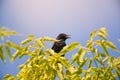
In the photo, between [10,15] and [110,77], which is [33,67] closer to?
[110,77]

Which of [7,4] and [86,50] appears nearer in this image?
[86,50]

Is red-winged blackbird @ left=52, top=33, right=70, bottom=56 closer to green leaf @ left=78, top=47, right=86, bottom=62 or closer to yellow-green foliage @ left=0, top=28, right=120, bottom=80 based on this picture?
yellow-green foliage @ left=0, top=28, right=120, bottom=80

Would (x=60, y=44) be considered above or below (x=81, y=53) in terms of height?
below

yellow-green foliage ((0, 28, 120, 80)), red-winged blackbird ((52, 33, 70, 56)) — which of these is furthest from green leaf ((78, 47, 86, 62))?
red-winged blackbird ((52, 33, 70, 56))

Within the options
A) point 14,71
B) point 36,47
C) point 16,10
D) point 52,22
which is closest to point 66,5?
point 52,22

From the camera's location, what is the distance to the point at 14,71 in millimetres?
2498

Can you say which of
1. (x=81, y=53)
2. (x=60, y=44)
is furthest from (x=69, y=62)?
(x=60, y=44)

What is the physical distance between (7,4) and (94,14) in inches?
35.3

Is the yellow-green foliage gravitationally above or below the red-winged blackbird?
above

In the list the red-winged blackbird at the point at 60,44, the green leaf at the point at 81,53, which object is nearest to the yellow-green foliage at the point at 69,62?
the green leaf at the point at 81,53

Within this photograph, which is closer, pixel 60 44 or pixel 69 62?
pixel 69 62

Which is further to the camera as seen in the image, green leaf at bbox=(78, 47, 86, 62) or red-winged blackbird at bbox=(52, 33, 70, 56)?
red-winged blackbird at bbox=(52, 33, 70, 56)

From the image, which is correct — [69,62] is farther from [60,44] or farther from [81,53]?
[60,44]

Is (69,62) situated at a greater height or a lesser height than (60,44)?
greater
